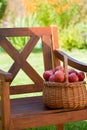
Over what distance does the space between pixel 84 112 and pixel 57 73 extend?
331 millimetres

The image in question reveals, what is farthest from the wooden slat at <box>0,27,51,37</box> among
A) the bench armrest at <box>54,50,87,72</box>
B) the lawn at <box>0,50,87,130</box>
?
the lawn at <box>0,50,87,130</box>

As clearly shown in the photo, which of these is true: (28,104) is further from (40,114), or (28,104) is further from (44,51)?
(44,51)

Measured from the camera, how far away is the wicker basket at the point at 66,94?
2.81 meters

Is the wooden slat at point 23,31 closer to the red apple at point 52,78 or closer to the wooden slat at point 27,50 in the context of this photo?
the wooden slat at point 27,50

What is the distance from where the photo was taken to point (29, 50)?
352cm

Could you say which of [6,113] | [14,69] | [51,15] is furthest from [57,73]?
[51,15]

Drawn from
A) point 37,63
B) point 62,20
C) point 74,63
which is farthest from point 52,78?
point 62,20

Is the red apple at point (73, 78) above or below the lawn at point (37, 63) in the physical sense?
above

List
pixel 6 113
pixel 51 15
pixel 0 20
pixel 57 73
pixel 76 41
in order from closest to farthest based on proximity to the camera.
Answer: pixel 6 113
pixel 57 73
pixel 76 41
pixel 51 15
pixel 0 20

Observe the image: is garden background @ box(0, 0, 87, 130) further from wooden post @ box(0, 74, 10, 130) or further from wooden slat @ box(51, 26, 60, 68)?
wooden post @ box(0, 74, 10, 130)

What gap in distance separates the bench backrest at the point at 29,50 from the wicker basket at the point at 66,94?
0.60m

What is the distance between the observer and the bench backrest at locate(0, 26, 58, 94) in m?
3.42

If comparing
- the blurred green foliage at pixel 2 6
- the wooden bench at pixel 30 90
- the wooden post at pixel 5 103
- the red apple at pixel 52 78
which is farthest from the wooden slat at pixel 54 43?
the blurred green foliage at pixel 2 6

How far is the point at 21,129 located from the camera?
8.93ft
